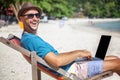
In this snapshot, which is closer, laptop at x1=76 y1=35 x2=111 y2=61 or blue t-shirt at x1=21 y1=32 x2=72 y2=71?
blue t-shirt at x1=21 y1=32 x2=72 y2=71

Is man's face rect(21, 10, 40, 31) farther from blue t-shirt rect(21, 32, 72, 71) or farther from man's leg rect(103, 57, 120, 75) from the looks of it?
man's leg rect(103, 57, 120, 75)

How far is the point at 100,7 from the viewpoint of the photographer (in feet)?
478

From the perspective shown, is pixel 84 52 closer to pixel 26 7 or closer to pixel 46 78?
pixel 26 7

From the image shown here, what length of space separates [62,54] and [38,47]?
0.31 m

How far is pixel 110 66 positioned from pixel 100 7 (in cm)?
14311

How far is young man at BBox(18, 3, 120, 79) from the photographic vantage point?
13.6 feet

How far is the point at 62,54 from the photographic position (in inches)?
164

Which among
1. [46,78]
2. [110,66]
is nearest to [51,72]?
[110,66]

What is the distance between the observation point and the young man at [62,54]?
163 inches

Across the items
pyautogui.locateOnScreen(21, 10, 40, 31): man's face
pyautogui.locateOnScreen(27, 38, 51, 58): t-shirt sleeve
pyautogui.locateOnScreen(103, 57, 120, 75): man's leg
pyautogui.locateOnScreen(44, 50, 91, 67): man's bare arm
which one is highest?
pyautogui.locateOnScreen(21, 10, 40, 31): man's face

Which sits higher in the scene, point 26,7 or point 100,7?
point 26,7

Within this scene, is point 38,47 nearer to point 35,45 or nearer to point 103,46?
point 35,45

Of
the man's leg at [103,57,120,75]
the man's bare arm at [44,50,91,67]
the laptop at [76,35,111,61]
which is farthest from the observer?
the laptop at [76,35,111,61]

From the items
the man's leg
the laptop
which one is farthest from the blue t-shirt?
the laptop
